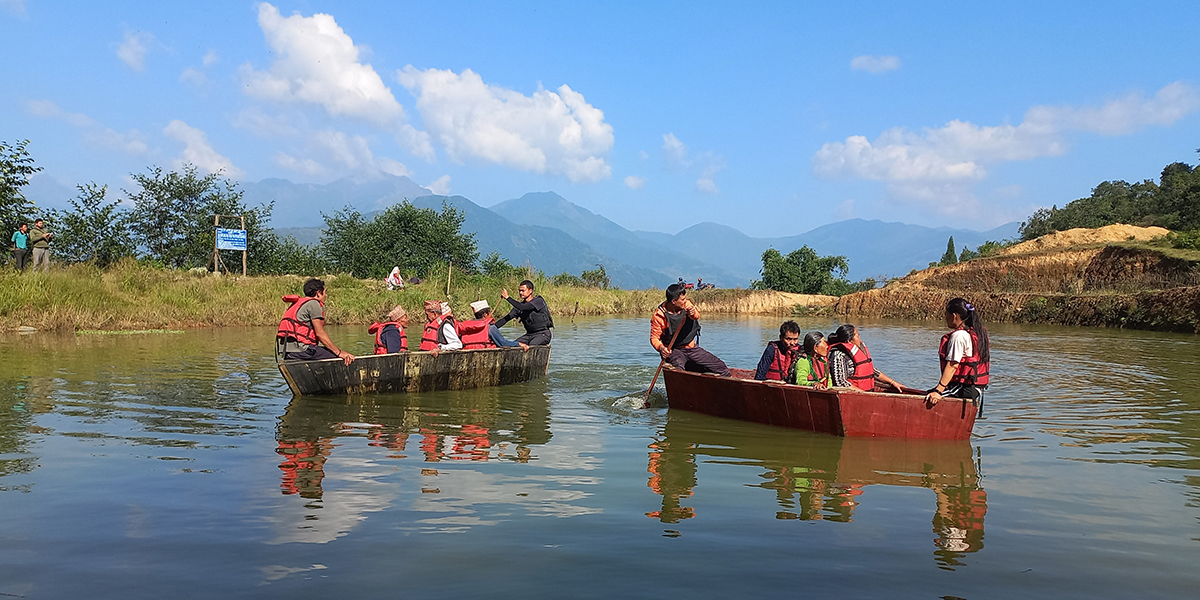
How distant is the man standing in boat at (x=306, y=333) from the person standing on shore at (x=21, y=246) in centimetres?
1269

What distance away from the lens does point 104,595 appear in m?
3.78

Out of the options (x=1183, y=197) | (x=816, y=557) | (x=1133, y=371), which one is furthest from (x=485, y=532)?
(x=1183, y=197)

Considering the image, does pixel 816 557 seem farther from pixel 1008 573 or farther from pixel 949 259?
pixel 949 259

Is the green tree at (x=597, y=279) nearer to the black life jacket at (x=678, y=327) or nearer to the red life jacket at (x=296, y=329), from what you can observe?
the black life jacket at (x=678, y=327)

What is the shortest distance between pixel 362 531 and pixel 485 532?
0.73m

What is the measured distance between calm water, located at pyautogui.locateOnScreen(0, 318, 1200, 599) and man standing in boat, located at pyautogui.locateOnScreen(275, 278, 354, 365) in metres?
0.59

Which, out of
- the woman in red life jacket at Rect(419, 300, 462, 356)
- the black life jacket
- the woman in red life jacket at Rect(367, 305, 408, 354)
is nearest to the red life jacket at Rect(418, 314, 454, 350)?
the woman in red life jacket at Rect(419, 300, 462, 356)

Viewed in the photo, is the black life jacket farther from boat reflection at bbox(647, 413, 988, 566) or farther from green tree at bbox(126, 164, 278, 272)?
green tree at bbox(126, 164, 278, 272)

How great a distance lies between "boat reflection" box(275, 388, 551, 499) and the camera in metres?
7.07

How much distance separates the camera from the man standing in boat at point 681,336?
10.7 metres

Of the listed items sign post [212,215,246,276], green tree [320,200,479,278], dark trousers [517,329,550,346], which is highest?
green tree [320,200,479,278]

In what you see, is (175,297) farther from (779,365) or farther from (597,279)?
(597,279)

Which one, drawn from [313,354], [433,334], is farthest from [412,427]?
[433,334]

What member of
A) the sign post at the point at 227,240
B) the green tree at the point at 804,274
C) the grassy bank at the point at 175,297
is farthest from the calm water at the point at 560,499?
the green tree at the point at 804,274
